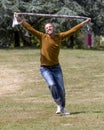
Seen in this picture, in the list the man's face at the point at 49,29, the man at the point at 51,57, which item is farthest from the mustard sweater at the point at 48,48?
the man's face at the point at 49,29

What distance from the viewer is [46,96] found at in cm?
1336

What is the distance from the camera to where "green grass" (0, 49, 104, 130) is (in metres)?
8.97

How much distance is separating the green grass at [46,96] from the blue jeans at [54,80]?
0.42m

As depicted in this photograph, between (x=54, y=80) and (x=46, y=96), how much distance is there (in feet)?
11.6

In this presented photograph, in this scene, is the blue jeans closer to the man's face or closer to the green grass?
the green grass

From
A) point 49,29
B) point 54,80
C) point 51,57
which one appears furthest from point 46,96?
point 49,29

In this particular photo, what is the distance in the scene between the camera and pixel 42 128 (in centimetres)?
845

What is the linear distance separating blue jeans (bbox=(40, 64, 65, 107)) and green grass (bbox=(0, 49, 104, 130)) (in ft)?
1.38

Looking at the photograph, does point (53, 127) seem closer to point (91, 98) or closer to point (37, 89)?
point (91, 98)

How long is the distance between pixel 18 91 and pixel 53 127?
20.7ft

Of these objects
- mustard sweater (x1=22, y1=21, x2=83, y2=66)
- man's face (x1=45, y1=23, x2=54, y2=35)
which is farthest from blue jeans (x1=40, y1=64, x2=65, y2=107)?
man's face (x1=45, y1=23, x2=54, y2=35)

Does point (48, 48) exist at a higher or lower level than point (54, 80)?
higher

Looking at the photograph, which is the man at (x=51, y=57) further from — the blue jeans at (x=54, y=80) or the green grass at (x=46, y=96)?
the green grass at (x=46, y=96)

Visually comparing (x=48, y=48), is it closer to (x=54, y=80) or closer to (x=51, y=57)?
(x=51, y=57)
